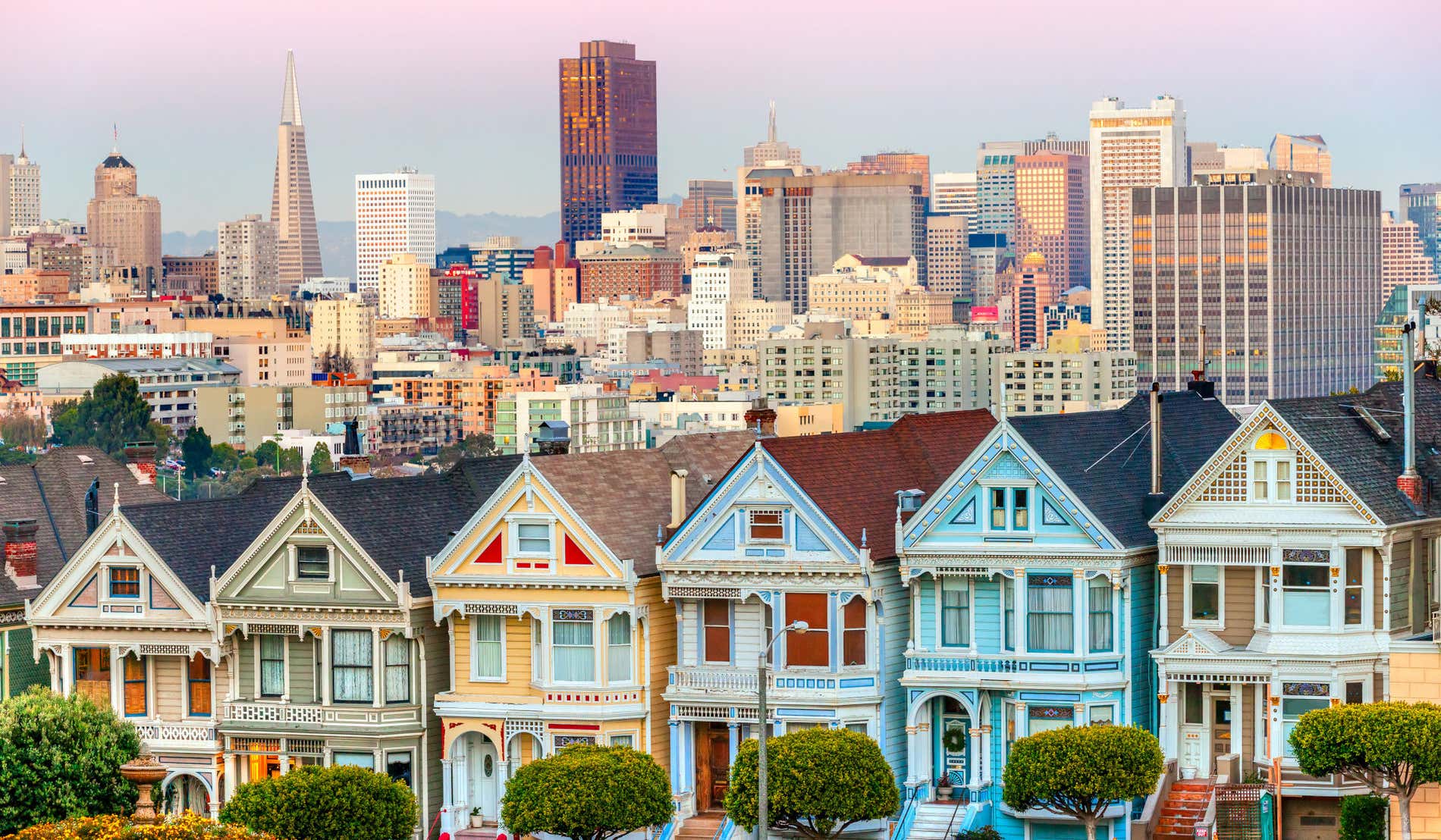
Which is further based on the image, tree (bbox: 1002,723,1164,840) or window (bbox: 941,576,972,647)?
window (bbox: 941,576,972,647)

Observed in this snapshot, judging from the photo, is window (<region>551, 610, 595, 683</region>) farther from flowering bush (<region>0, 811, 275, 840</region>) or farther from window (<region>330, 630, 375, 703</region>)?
flowering bush (<region>0, 811, 275, 840</region>)

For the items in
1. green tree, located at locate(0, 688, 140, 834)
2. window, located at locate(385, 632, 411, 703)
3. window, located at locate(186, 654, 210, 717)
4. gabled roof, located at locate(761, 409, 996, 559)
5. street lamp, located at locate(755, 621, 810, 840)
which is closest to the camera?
street lamp, located at locate(755, 621, 810, 840)

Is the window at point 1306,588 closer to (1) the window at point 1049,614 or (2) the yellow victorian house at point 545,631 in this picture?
(1) the window at point 1049,614

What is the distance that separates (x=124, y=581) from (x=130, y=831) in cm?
1238

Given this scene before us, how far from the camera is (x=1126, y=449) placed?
Result: 57125 millimetres

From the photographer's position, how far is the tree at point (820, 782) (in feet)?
175

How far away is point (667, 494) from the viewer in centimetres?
6100

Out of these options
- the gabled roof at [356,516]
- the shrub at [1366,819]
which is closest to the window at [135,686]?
the gabled roof at [356,516]

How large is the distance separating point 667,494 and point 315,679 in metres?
7.69

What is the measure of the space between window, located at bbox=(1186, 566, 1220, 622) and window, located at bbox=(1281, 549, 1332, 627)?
4.29 feet

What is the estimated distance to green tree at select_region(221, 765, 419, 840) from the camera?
183 ft

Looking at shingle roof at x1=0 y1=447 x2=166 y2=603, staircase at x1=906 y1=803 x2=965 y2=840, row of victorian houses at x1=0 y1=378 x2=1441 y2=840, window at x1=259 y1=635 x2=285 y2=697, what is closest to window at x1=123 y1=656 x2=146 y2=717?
row of victorian houses at x1=0 y1=378 x2=1441 y2=840

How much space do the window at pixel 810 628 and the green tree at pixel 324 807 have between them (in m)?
7.69

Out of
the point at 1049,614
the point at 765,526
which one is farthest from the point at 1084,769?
the point at 765,526
